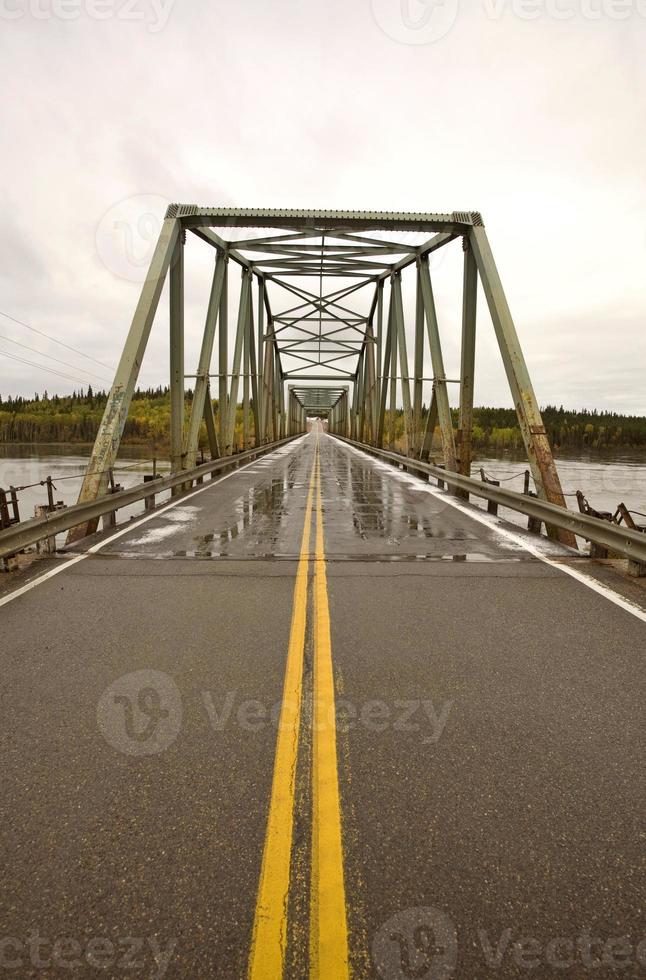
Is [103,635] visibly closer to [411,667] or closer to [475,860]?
[411,667]

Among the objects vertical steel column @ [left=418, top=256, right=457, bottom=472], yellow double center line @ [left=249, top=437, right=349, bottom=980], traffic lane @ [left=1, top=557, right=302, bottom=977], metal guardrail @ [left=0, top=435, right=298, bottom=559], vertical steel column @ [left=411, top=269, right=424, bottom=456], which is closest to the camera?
yellow double center line @ [left=249, top=437, right=349, bottom=980]

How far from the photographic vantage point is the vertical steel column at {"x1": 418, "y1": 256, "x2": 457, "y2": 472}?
537 inches

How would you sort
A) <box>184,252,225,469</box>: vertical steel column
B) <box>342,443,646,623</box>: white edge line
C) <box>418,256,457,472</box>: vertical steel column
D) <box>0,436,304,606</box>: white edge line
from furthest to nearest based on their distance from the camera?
<box>184,252,225,469</box>: vertical steel column < <box>418,256,457,472</box>: vertical steel column < <box>0,436,304,606</box>: white edge line < <box>342,443,646,623</box>: white edge line

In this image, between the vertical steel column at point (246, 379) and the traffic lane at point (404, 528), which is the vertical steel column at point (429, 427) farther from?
the vertical steel column at point (246, 379)

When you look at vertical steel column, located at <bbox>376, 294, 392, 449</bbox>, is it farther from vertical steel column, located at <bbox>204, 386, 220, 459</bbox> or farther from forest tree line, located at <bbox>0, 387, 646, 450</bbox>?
forest tree line, located at <bbox>0, 387, 646, 450</bbox>

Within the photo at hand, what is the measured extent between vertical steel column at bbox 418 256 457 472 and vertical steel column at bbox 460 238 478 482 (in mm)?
387

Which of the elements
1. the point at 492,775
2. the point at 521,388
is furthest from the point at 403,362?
the point at 492,775

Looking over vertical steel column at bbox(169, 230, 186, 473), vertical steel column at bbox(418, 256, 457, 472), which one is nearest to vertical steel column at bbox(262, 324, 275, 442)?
vertical steel column at bbox(418, 256, 457, 472)

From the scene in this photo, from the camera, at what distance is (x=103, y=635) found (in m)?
4.20

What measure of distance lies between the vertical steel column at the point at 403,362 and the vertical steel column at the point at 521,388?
7689 mm

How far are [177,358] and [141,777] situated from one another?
13099mm

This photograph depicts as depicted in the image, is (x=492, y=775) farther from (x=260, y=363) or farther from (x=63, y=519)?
(x=260, y=363)

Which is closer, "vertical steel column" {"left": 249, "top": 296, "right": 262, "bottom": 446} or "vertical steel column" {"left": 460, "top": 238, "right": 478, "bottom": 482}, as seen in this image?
"vertical steel column" {"left": 460, "top": 238, "right": 478, "bottom": 482}

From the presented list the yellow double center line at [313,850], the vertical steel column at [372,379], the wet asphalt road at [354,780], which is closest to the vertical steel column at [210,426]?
the wet asphalt road at [354,780]
